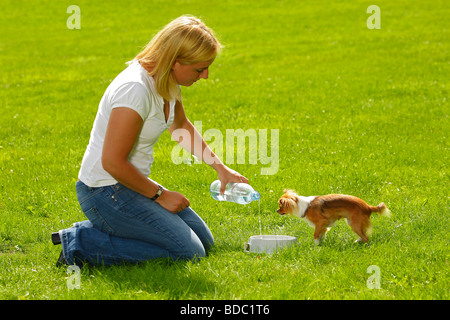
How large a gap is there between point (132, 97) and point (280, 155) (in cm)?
396

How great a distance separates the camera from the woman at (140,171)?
14.5 feet

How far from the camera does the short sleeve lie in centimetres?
435

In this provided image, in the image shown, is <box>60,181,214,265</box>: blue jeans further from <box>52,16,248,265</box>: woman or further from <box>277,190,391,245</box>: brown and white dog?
<box>277,190,391,245</box>: brown and white dog

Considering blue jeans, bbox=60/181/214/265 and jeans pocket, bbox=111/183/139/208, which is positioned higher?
jeans pocket, bbox=111/183/139/208

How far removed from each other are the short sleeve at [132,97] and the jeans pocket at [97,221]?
91 cm

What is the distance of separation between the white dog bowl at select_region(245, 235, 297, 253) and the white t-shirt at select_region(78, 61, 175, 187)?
108cm

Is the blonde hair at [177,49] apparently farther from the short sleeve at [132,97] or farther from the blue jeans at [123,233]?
the blue jeans at [123,233]

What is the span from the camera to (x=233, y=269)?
4617 mm

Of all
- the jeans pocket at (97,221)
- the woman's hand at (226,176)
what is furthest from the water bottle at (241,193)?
→ the jeans pocket at (97,221)

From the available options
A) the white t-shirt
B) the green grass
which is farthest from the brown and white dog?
the white t-shirt

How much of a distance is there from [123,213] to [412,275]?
2.26m

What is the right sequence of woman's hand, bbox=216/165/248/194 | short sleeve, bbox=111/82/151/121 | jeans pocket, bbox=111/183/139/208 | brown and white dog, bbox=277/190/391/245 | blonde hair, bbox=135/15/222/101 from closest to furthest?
short sleeve, bbox=111/82/151/121 → blonde hair, bbox=135/15/222/101 → jeans pocket, bbox=111/183/139/208 → brown and white dog, bbox=277/190/391/245 → woman's hand, bbox=216/165/248/194
